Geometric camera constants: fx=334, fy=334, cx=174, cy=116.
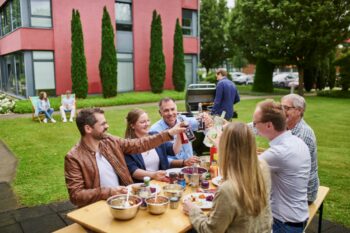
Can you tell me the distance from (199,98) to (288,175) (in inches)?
246

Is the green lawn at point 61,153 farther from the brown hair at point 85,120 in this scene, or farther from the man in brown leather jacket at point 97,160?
the brown hair at point 85,120

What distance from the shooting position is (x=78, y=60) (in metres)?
17.0

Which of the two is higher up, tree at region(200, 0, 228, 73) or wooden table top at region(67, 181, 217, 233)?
tree at region(200, 0, 228, 73)

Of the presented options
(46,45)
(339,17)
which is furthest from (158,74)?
(339,17)

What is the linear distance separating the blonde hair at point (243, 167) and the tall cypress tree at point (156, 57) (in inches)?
702

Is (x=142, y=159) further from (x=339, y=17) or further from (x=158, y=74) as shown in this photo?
(x=339, y=17)

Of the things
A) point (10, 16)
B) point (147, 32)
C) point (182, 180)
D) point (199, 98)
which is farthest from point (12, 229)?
point (10, 16)

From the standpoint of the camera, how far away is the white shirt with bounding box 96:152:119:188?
3.13 meters

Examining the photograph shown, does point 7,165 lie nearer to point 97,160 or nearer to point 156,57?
point 97,160

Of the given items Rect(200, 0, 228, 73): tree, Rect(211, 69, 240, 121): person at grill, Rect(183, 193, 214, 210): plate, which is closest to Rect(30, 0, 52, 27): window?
Rect(211, 69, 240, 121): person at grill

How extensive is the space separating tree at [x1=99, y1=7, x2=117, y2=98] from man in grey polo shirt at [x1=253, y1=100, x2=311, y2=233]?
1581cm

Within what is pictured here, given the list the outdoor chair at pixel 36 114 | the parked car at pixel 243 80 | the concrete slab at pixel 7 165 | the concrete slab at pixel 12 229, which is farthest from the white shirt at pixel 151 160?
the parked car at pixel 243 80

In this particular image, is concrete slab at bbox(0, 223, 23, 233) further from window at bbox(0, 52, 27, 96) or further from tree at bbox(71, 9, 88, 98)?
window at bbox(0, 52, 27, 96)

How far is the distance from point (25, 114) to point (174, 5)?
11664 millimetres
